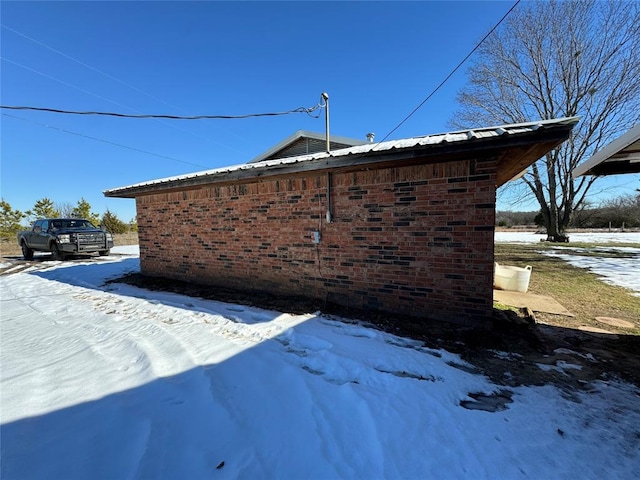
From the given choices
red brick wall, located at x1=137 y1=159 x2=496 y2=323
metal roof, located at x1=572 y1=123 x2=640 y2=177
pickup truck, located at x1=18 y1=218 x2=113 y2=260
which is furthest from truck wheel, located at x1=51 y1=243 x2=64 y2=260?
metal roof, located at x1=572 y1=123 x2=640 y2=177

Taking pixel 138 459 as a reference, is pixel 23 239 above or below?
above

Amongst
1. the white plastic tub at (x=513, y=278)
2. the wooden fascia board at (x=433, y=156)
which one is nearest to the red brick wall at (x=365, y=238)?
the wooden fascia board at (x=433, y=156)

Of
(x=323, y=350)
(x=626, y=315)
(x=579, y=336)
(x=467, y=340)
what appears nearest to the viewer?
(x=323, y=350)

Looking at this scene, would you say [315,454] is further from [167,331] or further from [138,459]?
[167,331]

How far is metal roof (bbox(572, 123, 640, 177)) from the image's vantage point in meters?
3.08

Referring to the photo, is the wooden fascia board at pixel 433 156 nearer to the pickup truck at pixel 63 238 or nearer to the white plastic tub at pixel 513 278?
the white plastic tub at pixel 513 278

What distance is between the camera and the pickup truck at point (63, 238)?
11147mm

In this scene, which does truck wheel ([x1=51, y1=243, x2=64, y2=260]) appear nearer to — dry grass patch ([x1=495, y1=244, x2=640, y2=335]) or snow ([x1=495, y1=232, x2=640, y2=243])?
dry grass patch ([x1=495, y1=244, x2=640, y2=335])

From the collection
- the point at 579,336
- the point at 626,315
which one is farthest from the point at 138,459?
the point at 626,315

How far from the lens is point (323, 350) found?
304 cm

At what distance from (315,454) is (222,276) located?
16.1 feet

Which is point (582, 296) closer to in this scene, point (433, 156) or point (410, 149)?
point (433, 156)

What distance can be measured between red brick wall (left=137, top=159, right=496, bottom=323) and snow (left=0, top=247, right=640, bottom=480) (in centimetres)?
96

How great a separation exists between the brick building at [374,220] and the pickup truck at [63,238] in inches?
323
